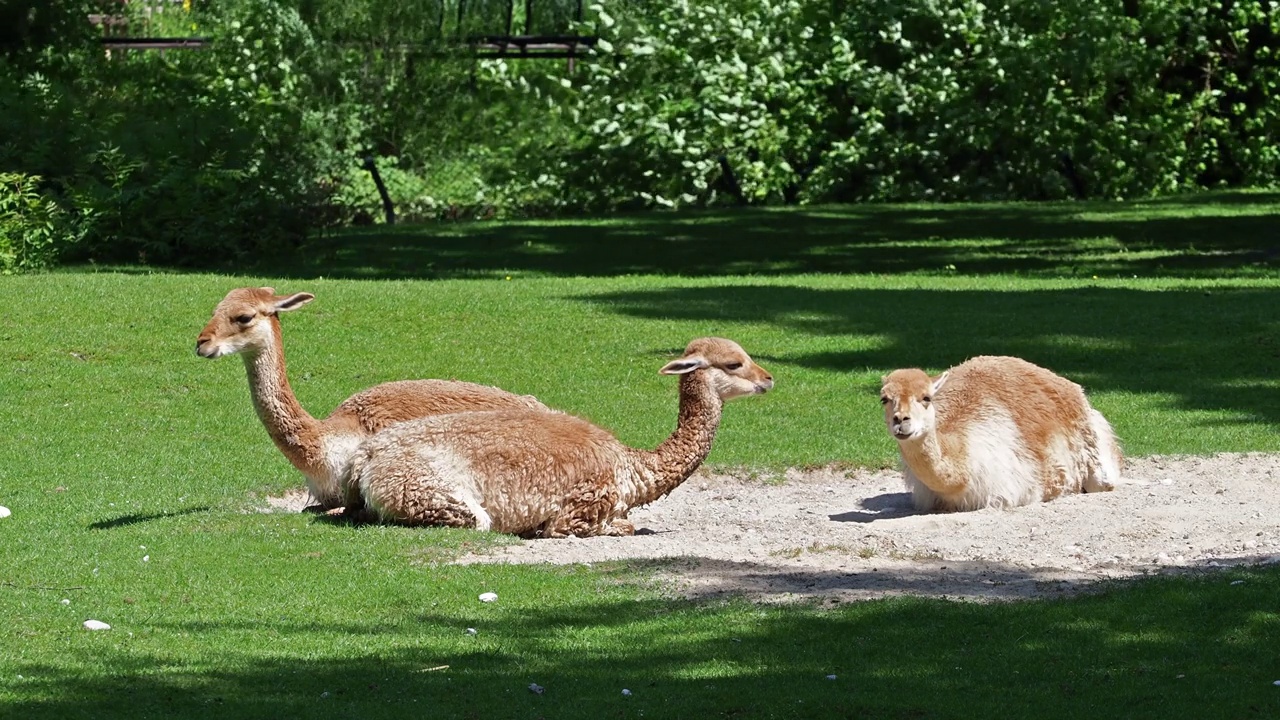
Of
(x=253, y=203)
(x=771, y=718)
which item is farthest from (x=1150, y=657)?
(x=253, y=203)

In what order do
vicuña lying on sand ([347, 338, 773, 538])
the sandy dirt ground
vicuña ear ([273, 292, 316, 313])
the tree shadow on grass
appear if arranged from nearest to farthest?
the tree shadow on grass
the sandy dirt ground
vicuña lying on sand ([347, 338, 773, 538])
vicuña ear ([273, 292, 316, 313])

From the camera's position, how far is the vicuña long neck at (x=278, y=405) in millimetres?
10070

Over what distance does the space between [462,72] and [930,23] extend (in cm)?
838

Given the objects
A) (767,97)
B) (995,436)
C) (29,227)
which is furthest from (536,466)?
(767,97)

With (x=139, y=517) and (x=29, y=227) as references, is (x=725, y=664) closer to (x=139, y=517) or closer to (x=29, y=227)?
(x=139, y=517)

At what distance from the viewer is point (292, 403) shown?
10172 millimetres

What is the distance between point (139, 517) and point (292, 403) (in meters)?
1.04

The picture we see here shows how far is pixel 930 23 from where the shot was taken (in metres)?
32.7

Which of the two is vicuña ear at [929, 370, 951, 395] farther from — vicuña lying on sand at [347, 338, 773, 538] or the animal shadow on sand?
vicuña lying on sand at [347, 338, 773, 538]

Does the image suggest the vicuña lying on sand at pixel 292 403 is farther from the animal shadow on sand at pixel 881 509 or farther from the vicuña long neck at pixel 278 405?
the animal shadow on sand at pixel 881 509

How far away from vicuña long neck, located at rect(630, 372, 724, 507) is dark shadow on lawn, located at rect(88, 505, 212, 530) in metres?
2.51

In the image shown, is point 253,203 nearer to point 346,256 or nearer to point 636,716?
point 346,256

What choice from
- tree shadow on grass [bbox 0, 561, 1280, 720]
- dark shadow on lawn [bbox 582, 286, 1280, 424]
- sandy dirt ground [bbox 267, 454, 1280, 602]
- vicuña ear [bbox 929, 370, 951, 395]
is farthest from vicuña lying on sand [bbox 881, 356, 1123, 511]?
dark shadow on lawn [bbox 582, 286, 1280, 424]

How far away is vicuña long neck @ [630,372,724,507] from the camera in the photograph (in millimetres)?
10180
